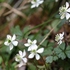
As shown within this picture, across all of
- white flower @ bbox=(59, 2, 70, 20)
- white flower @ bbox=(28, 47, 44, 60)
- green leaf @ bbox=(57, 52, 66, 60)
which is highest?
white flower @ bbox=(59, 2, 70, 20)

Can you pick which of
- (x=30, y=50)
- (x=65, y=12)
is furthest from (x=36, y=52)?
(x=65, y=12)

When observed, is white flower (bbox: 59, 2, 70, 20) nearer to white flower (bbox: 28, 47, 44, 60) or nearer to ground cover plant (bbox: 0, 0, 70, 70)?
ground cover plant (bbox: 0, 0, 70, 70)

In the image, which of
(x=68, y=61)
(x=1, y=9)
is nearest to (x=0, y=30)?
(x=1, y=9)

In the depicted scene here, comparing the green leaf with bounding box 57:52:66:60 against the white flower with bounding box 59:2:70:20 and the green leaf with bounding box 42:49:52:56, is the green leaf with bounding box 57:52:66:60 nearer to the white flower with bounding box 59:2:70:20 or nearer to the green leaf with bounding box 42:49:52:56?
the green leaf with bounding box 42:49:52:56

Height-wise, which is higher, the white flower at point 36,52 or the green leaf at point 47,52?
the white flower at point 36,52

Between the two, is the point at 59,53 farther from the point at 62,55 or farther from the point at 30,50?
the point at 30,50

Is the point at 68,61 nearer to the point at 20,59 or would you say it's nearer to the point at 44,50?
the point at 44,50

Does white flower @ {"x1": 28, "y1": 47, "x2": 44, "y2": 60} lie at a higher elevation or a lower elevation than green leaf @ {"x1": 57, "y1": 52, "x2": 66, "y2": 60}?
higher

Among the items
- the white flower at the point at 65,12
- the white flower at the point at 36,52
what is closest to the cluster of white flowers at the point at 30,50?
the white flower at the point at 36,52

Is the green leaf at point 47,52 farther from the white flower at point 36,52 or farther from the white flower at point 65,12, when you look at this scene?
the white flower at point 65,12

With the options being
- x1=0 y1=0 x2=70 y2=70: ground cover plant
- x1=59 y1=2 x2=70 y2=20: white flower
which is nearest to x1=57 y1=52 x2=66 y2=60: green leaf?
x1=0 y1=0 x2=70 y2=70: ground cover plant

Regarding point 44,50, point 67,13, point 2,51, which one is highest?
point 67,13
